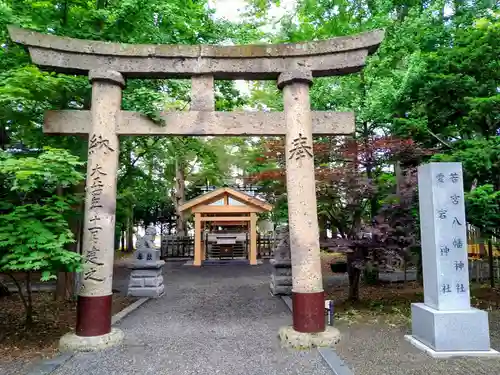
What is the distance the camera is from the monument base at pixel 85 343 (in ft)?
17.4

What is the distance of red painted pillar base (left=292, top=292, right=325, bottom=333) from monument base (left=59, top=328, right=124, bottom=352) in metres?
2.96

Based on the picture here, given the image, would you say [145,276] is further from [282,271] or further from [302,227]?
[302,227]

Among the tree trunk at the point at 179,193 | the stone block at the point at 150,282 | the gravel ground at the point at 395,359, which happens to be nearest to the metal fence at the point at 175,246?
the tree trunk at the point at 179,193

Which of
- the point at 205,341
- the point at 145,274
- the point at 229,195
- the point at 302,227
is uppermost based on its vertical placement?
the point at 229,195

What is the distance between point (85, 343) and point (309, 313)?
3484 mm

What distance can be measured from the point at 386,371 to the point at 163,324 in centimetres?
440

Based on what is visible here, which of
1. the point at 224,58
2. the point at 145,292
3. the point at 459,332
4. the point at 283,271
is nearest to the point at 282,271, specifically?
the point at 283,271

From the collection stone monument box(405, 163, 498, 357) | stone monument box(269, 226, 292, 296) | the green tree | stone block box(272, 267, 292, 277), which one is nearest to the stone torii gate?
the green tree

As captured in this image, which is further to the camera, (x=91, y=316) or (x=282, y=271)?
(x=282, y=271)

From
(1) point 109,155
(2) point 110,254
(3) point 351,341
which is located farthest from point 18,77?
(3) point 351,341

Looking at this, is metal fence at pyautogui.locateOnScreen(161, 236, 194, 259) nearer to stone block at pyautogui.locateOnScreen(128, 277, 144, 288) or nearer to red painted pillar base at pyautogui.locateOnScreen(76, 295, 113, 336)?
stone block at pyautogui.locateOnScreen(128, 277, 144, 288)

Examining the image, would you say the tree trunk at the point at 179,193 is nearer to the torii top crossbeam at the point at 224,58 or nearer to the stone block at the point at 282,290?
the stone block at the point at 282,290

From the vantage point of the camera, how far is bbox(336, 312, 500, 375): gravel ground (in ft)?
14.8

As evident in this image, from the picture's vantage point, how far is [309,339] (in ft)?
18.0
